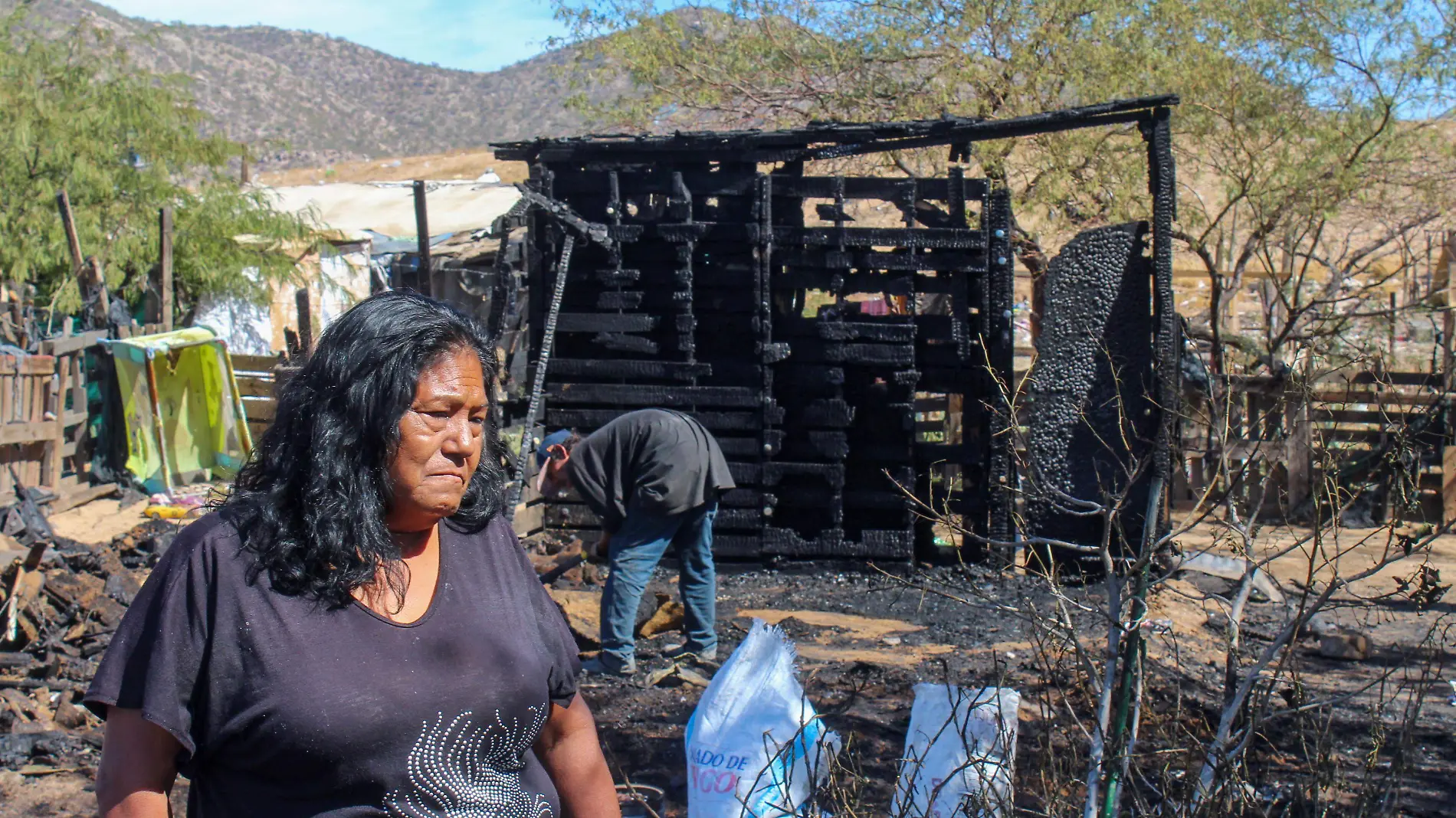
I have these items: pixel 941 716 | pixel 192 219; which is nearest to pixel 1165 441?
pixel 941 716

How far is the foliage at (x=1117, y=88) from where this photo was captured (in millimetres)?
12305

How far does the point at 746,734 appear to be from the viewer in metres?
3.28

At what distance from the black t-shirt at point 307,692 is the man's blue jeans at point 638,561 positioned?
180 inches

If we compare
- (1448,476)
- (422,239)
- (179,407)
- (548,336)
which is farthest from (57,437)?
(1448,476)

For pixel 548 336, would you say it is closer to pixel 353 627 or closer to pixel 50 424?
pixel 50 424

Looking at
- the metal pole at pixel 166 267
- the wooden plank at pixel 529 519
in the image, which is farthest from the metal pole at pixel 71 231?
the wooden plank at pixel 529 519

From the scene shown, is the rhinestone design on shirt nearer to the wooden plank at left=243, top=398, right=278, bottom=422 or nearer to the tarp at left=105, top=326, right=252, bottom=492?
the tarp at left=105, top=326, right=252, bottom=492

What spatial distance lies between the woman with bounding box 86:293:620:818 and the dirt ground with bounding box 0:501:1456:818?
0.96 metres

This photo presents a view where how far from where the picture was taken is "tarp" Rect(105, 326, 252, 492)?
41.7 ft

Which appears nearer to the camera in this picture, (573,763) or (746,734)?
(573,763)

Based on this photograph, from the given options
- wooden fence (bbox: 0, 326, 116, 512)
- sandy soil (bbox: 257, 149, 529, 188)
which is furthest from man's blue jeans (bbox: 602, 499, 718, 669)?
sandy soil (bbox: 257, 149, 529, 188)

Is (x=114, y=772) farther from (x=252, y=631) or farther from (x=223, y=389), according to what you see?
(x=223, y=389)

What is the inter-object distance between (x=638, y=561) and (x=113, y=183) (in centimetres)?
1337

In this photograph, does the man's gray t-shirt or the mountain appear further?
the mountain
